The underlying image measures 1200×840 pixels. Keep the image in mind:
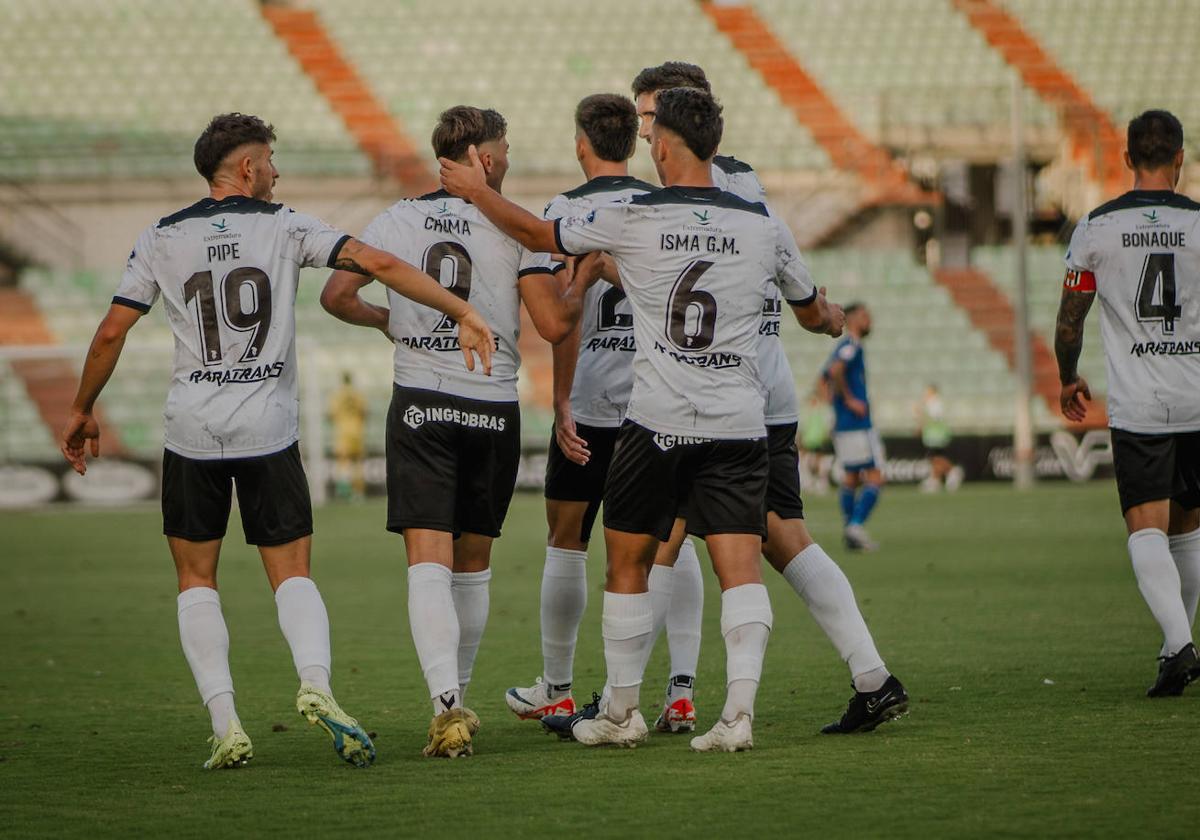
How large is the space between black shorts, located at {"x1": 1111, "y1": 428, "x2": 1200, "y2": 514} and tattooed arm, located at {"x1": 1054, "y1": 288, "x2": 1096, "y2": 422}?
0.83 ft

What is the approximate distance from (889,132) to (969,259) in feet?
9.28

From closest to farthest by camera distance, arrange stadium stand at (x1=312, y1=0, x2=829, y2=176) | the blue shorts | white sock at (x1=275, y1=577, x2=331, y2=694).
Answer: white sock at (x1=275, y1=577, x2=331, y2=694) < the blue shorts < stadium stand at (x1=312, y1=0, x2=829, y2=176)

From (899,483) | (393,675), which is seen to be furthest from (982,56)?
(393,675)

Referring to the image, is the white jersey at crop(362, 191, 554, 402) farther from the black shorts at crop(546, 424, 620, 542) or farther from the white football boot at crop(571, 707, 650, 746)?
the white football boot at crop(571, 707, 650, 746)

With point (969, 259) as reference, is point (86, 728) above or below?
below

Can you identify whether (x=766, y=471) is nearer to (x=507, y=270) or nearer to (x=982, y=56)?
(x=507, y=270)

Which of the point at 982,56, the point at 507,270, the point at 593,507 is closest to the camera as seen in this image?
the point at 507,270

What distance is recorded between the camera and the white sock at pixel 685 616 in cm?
645

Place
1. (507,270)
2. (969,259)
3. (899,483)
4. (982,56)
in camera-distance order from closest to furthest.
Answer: (507,270) → (899,483) → (969,259) → (982,56)

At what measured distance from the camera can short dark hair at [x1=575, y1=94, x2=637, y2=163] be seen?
6.13m

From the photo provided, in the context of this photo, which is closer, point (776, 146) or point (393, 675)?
point (393, 675)

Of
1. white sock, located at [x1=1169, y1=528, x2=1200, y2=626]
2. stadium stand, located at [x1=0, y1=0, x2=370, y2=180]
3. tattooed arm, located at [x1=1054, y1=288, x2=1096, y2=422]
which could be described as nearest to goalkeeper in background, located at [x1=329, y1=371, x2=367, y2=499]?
stadium stand, located at [x1=0, y1=0, x2=370, y2=180]

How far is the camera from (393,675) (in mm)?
8164

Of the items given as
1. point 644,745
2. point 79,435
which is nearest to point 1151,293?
point 644,745
